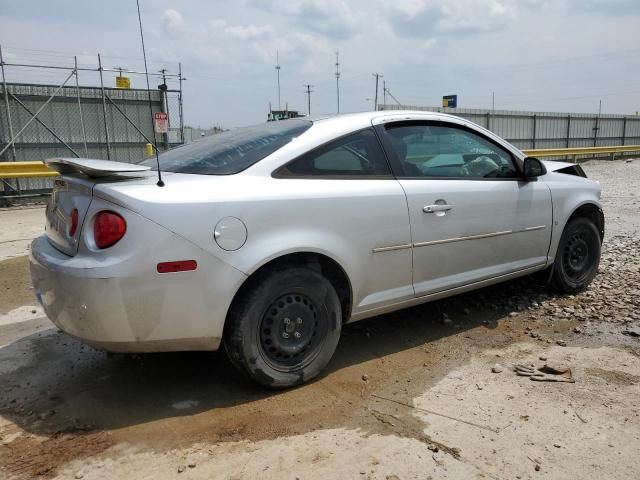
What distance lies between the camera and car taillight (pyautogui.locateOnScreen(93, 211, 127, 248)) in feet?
8.79

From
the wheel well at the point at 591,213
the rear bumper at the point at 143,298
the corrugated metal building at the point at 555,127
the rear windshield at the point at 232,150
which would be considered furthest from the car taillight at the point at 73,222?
the corrugated metal building at the point at 555,127

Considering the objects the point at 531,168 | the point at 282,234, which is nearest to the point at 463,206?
the point at 531,168

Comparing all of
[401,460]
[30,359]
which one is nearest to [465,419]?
[401,460]

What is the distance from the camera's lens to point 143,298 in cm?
270

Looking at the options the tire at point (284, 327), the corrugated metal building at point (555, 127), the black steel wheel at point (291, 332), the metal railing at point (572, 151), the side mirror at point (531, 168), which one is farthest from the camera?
the corrugated metal building at point (555, 127)

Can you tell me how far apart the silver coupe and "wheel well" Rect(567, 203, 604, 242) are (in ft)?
2.42

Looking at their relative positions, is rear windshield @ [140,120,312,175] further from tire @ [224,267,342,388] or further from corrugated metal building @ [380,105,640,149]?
corrugated metal building @ [380,105,640,149]

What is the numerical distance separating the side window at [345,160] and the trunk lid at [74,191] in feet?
2.88

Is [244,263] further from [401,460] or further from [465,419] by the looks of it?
[465,419]

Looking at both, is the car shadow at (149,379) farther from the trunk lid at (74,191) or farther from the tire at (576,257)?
the trunk lid at (74,191)

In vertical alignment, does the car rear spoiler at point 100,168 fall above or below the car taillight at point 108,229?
Answer: above

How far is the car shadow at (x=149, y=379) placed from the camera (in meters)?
3.00

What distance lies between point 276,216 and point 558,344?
2.39 m

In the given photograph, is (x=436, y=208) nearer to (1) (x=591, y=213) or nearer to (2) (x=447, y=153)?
(2) (x=447, y=153)
